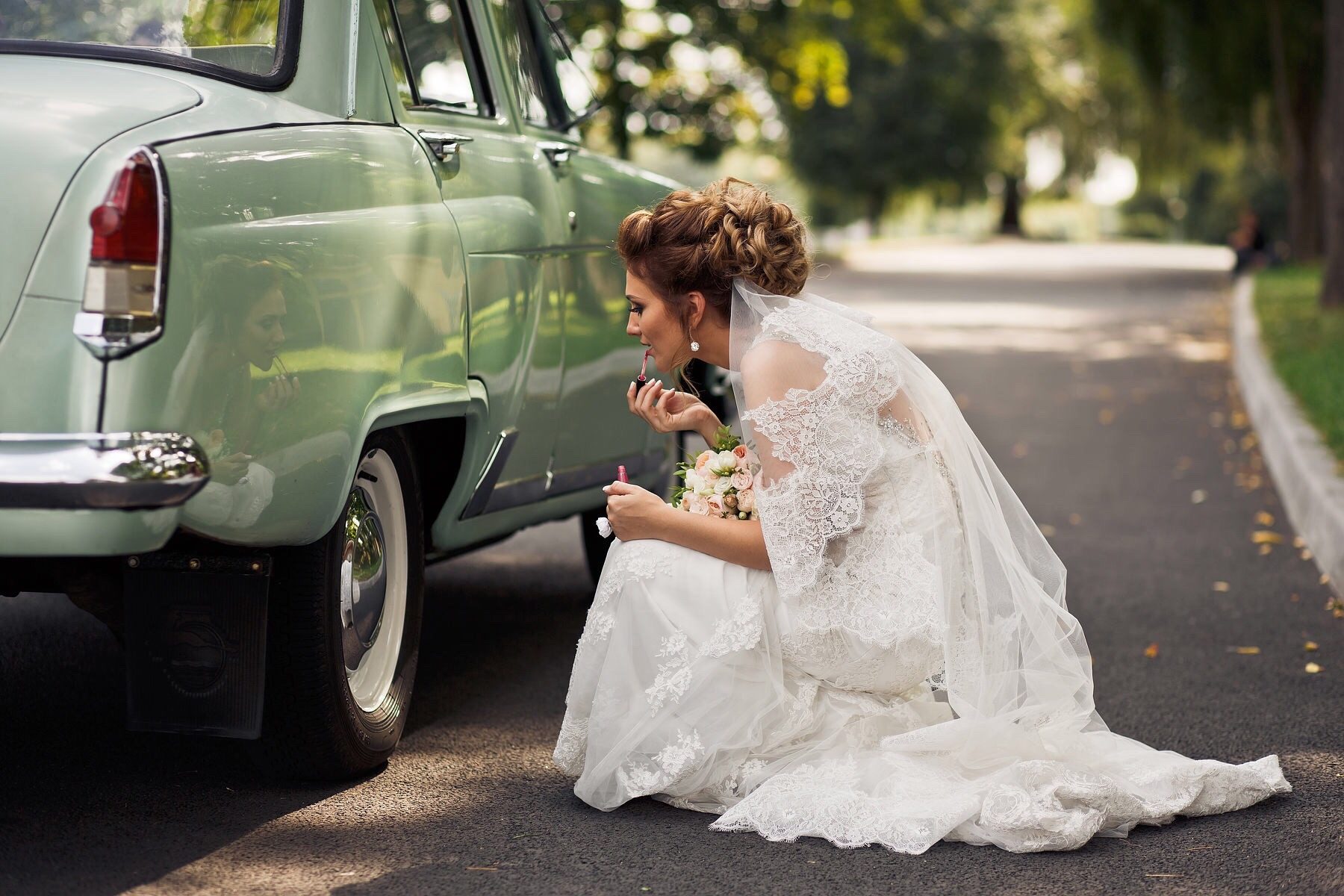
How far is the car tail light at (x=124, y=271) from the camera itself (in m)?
2.83

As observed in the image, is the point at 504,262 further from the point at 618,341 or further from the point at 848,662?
the point at 848,662

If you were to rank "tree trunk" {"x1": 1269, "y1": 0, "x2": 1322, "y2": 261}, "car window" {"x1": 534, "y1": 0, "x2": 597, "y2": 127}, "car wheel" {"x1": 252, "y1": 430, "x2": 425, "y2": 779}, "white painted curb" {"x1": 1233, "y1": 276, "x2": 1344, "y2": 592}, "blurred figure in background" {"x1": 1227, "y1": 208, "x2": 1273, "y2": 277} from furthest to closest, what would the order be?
"blurred figure in background" {"x1": 1227, "y1": 208, "x2": 1273, "y2": 277}, "tree trunk" {"x1": 1269, "y1": 0, "x2": 1322, "y2": 261}, "white painted curb" {"x1": 1233, "y1": 276, "x2": 1344, "y2": 592}, "car window" {"x1": 534, "y1": 0, "x2": 597, "y2": 127}, "car wheel" {"x1": 252, "y1": 430, "x2": 425, "y2": 779}

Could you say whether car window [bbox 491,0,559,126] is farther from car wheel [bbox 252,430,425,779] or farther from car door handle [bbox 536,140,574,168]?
car wheel [bbox 252,430,425,779]

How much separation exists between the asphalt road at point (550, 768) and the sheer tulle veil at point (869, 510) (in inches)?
16.0

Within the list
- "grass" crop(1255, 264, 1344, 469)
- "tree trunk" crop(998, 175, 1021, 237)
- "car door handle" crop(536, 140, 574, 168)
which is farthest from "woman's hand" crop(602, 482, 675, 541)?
"tree trunk" crop(998, 175, 1021, 237)

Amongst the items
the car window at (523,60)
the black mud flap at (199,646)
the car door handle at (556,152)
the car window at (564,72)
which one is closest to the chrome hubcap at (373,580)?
the black mud flap at (199,646)

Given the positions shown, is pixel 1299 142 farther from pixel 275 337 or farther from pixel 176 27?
pixel 275 337

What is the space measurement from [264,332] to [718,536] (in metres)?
1.18

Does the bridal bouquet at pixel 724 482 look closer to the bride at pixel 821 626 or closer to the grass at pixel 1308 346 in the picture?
the bride at pixel 821 626

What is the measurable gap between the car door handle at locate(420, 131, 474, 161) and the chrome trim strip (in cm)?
76

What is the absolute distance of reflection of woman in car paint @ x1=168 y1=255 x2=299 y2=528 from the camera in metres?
2.96

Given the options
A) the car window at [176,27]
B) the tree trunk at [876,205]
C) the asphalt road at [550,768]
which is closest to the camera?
the asphalt road at [550,768]

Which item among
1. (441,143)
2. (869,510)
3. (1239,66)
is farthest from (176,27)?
(1239,66)

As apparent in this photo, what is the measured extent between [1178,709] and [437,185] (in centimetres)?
264
